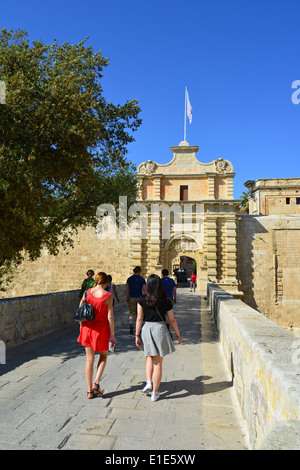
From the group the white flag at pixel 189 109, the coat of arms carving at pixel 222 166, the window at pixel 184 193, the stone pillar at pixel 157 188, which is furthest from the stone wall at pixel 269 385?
the white flag at pixel 189 109

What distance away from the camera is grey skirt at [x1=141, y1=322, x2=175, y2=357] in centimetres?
424

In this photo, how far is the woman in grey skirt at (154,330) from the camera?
13.9 ft

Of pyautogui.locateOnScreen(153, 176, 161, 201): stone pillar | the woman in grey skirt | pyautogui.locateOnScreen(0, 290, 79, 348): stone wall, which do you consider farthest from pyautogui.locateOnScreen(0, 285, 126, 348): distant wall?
pyautogui.locateOnScreen(153, 176, 161, 201): stone pillar

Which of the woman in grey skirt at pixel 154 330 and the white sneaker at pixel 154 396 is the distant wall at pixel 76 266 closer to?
the woman in grey skirt at pixel 154 330

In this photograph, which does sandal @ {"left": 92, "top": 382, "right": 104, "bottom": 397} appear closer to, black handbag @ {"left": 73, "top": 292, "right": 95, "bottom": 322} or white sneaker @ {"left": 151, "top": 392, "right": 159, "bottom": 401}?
white sneaker @ {"left": 151, "top": 392, "right": 159, "bottom": 401}

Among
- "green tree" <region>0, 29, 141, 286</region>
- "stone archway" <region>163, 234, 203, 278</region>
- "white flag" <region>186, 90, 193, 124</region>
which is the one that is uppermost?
"white flag" <region>186, 90, 193, 124</region>

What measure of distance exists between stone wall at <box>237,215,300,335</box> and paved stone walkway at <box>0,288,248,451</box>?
17.3 metres

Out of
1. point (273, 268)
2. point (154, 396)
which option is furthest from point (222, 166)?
point (154, 396)

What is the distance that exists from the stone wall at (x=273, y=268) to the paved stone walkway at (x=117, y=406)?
17345 mm
